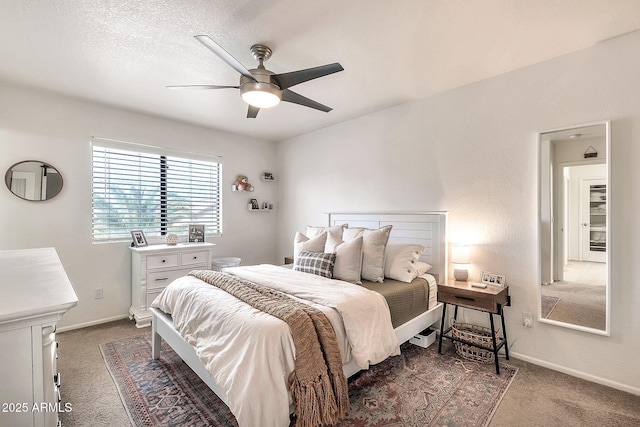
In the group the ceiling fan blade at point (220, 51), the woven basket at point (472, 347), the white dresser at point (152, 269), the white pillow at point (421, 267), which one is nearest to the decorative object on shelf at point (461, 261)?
the white pillow at point (421, 267)

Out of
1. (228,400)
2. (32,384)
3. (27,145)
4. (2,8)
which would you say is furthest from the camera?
(27,145)

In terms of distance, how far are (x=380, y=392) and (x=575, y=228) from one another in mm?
2060

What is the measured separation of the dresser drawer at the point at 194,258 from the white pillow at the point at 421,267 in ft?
8.88

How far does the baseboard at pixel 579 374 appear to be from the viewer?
2.08 m

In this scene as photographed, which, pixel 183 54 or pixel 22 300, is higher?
pixel 183 54

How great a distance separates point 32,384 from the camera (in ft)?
3.18

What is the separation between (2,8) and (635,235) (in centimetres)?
453

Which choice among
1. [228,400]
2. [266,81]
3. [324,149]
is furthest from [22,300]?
[324,149]

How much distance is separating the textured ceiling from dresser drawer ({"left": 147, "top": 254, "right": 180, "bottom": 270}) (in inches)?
72.7

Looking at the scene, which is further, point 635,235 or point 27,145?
point 27,145

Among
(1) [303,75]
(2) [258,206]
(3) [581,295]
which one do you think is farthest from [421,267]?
(2) [258,206]

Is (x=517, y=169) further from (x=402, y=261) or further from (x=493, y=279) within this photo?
(x=402, y=261)

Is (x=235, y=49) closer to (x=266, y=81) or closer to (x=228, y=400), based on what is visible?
(x=266, y=81)

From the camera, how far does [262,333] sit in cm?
151
